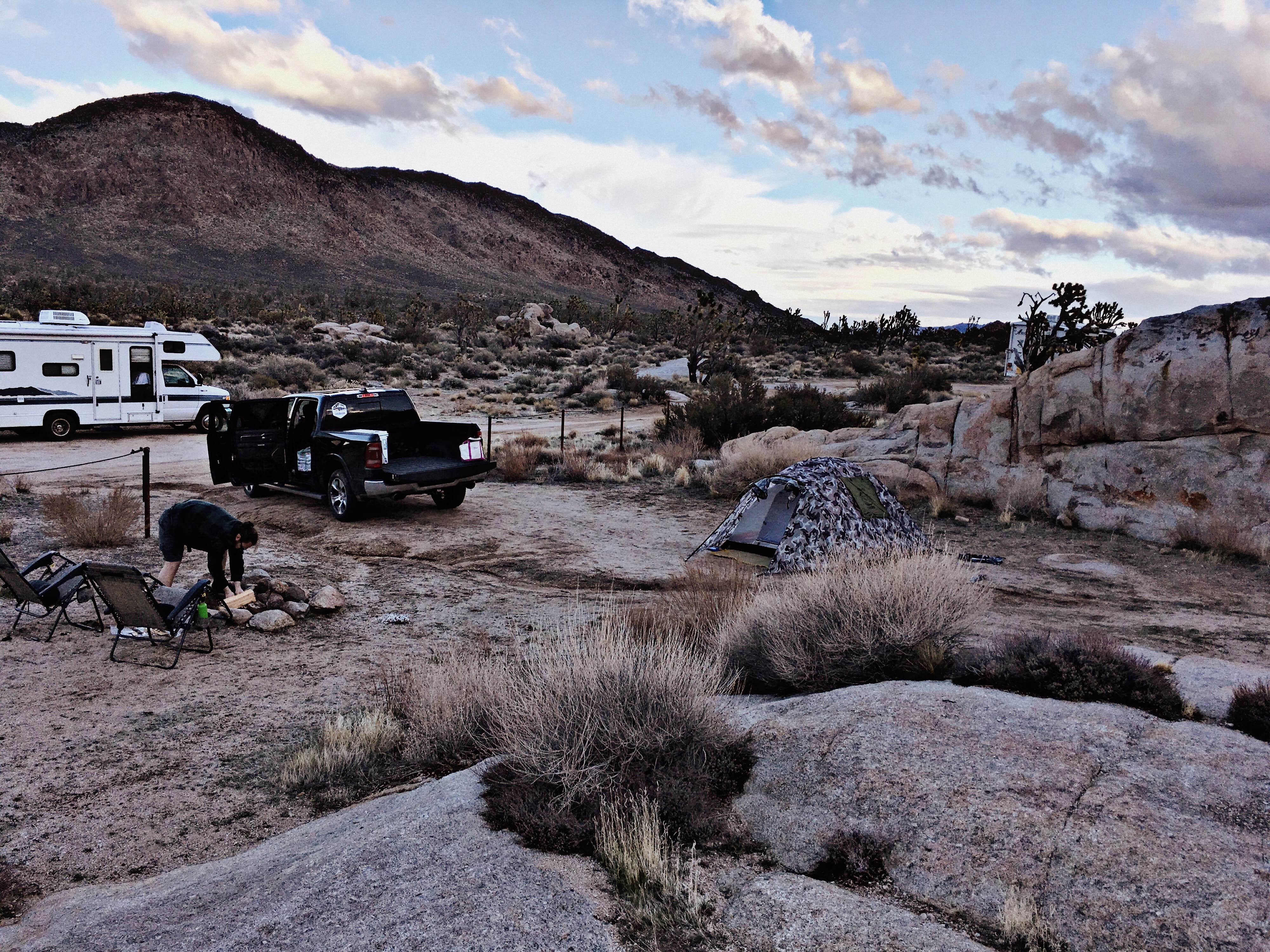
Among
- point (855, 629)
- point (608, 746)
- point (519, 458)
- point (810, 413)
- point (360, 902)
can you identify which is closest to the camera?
point (360, 902)

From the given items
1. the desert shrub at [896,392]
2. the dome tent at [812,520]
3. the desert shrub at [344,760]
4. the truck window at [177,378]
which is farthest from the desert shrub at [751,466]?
the truck window at [177,378]

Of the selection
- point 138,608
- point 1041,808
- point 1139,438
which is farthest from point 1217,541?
point 138,608

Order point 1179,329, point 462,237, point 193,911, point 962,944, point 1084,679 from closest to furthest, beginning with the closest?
point 962,944 → point 193,911 → point 1084,679 → point 1179,329 → point 462,237

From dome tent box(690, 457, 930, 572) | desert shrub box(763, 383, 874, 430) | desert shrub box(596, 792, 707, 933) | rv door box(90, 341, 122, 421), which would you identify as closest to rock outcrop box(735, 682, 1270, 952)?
desert shrub box(596, 792, 707, 933)

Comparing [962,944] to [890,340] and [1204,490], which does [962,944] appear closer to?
[1204,490]

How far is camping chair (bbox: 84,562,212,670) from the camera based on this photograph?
668 cm

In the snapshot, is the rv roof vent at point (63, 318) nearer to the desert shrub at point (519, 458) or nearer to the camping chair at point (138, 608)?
the desert shrub at point (519, 458)

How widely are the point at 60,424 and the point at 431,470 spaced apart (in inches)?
492

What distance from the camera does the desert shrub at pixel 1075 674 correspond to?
5.13 meters

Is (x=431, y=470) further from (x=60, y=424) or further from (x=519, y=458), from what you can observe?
(x=60, y=424)

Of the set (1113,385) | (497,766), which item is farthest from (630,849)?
(1113,385)

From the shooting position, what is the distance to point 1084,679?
527 cm

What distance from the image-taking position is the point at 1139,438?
12289mm

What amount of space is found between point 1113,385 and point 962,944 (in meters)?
11.6
